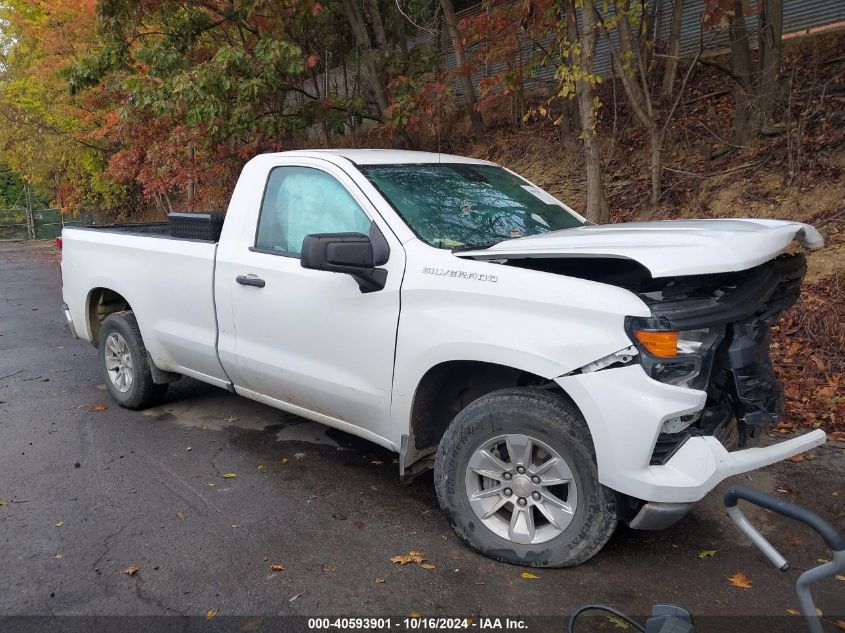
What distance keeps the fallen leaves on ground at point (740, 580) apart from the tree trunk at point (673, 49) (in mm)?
6681

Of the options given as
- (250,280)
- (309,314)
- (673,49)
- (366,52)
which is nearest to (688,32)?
(673,49)

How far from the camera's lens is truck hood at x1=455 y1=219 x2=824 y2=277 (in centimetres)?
303

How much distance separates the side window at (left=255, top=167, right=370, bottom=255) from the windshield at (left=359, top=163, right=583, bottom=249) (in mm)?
217

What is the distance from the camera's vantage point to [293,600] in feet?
10.7

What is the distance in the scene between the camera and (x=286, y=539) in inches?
150

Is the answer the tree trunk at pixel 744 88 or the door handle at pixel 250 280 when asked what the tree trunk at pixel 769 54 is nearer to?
the tree trunk at pixel 744 88

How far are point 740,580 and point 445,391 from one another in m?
1.66

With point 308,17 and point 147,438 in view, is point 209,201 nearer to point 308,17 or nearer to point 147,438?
point 308,17

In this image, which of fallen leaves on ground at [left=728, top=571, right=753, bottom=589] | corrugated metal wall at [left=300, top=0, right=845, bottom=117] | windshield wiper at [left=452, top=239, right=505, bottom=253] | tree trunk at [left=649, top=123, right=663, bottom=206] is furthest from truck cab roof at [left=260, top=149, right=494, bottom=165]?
corrugated metal wall at [left=300, top=0, right=845, bottom=117]

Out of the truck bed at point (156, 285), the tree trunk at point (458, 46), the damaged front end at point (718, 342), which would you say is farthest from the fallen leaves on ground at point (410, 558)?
the tree trunk at point (458, 46)

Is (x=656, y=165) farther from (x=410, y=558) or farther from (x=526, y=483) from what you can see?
(x=410, y=558)

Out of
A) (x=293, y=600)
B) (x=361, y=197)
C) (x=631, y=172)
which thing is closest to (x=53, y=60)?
(x=631, y=172)

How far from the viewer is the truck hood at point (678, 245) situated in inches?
119

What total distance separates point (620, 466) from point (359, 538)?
1.47m
